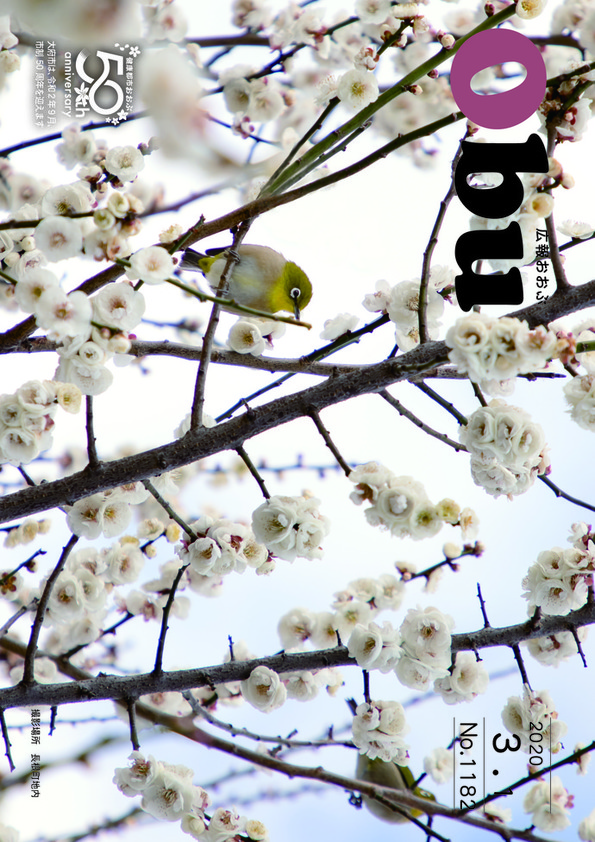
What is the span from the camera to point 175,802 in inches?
75.5

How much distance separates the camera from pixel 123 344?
3.94 feet

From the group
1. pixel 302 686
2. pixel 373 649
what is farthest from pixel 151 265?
pixel 302 686

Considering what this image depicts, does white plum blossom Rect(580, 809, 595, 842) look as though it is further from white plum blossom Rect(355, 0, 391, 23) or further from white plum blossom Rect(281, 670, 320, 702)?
white plum blossom Rect(355, 0, 391, 23)

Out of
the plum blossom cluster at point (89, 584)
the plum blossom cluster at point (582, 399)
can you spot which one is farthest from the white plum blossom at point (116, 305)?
the plum blossom cluster at point (89, 584)

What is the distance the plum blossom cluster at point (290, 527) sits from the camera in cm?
167

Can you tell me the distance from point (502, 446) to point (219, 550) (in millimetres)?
800

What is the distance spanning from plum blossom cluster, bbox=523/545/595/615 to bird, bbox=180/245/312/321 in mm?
1481

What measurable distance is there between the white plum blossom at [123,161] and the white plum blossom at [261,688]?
4.57 feet

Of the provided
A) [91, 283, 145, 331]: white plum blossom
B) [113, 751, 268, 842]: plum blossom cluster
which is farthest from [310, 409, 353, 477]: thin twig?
[113, 751, 268, 842]: plum blossom cluster

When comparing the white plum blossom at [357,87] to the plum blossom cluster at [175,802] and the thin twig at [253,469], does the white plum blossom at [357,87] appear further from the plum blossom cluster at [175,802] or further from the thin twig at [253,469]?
the plum blossom cluster at [175,802]

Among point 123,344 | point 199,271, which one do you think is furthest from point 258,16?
point 123,344

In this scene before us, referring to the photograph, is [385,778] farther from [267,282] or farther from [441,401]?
[267,282]

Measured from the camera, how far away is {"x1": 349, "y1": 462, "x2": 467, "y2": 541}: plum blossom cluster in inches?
62.6

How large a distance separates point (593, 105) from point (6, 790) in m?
2.86
